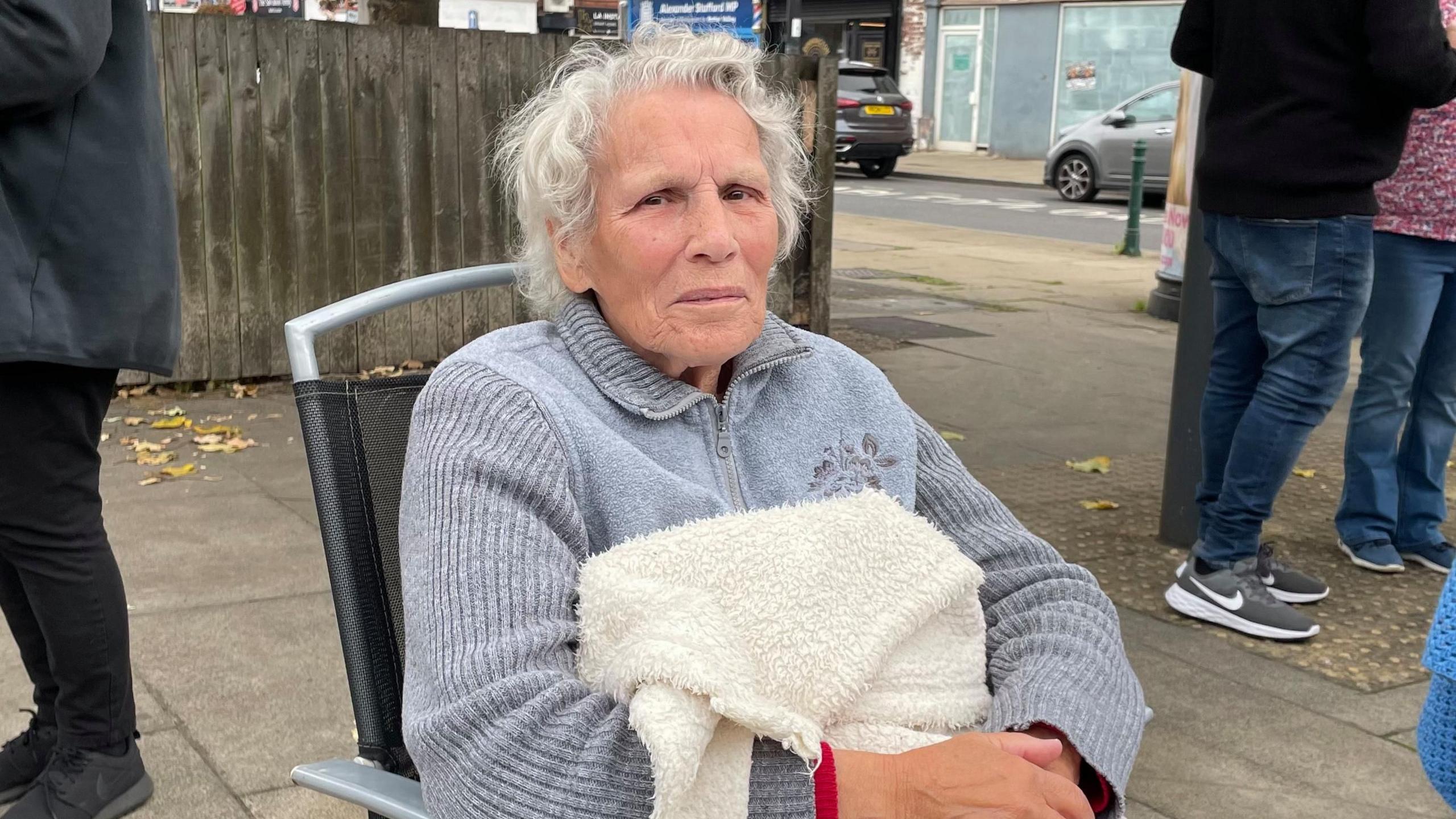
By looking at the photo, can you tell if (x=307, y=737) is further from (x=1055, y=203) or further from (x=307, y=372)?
(x=1055, y=203)

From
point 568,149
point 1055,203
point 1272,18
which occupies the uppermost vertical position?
point 1272,18

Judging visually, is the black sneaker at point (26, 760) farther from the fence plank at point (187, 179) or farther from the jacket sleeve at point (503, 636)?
the fence plank at point (187, 179)

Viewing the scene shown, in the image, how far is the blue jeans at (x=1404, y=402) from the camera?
423cm

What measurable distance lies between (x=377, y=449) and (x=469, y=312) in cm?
544

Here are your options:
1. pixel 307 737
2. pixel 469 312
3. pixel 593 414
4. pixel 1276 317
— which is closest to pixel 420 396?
pixel 593 414

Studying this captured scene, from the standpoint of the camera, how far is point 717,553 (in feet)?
5.28

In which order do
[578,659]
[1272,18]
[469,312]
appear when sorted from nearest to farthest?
1. [578,659]
2. [1272,18]
3. [469,312]

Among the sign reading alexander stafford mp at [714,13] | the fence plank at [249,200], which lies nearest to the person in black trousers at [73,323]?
the fence plank at [249,200]

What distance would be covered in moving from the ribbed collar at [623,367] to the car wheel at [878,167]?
958 inches

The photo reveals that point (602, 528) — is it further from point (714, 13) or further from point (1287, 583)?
point (714, 13)

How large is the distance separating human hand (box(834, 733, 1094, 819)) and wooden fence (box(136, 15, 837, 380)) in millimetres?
5240

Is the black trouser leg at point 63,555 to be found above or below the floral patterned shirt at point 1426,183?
below

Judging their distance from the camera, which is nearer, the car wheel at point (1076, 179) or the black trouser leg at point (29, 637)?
the black trouser leg at point (29, 637)

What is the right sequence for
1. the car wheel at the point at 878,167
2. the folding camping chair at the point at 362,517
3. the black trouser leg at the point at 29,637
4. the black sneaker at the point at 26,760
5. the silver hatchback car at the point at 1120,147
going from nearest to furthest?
the folding camping chair at the point at 362,517
the black trouser leg at the point at 29,637
the black sneaker at the point at 26,760
the silver hatchback car at the point at 1120,147
the car wheel at the point at 878,167
